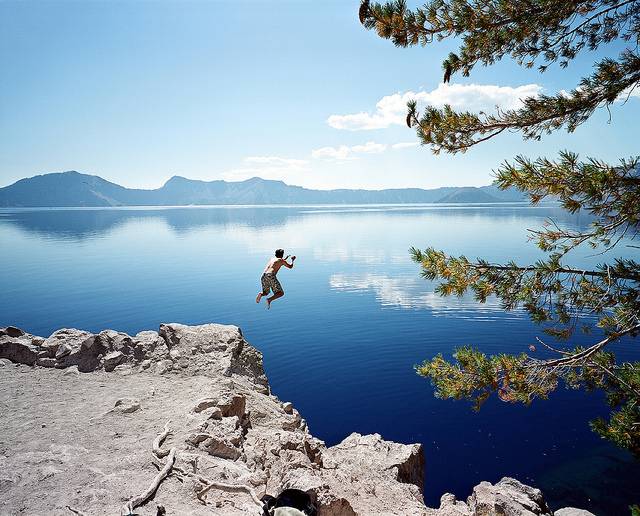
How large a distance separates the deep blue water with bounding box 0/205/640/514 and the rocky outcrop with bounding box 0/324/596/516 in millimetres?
5601

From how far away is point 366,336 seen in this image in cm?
3009

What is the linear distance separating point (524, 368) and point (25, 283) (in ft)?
184

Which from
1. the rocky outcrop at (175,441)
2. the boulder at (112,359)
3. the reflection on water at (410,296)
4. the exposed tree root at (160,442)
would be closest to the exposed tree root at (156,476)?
the exposed tree root at (160,442)

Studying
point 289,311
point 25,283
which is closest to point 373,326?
point 289,311

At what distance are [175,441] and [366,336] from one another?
74.5 feet

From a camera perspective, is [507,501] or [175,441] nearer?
[175,441]

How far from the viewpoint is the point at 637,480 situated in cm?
1543

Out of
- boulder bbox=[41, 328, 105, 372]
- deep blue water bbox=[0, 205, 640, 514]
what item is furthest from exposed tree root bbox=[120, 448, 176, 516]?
deep blue water bbox=[0, 205, 640, 514]

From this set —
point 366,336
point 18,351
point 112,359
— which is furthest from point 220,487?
point 366,336

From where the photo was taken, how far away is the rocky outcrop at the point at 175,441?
7.11 meters

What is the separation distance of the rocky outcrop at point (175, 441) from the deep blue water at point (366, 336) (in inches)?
221

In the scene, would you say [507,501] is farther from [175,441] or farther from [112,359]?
[112,359]

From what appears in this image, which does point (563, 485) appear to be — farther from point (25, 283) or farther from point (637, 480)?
point (25, 283)

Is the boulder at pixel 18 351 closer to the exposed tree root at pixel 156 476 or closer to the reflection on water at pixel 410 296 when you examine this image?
the exposed tree root at pixel 156 476
